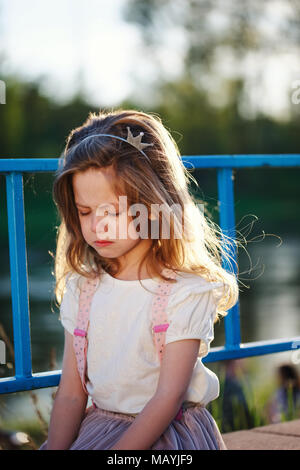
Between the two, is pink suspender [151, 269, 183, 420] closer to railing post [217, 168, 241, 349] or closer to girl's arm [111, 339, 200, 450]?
girl's arm [111, 339, 200, 450]

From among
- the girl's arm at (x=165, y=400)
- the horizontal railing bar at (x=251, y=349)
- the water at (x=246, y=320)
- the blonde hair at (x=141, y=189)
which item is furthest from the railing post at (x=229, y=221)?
the girl's arm at (x=165, y=400)

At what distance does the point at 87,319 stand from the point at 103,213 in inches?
10.3

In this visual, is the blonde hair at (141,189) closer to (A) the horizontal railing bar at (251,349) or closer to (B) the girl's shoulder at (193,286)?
(B) the girl's shoulder at (193,286)

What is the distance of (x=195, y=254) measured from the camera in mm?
Result: 1879

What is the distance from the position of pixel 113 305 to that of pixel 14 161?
23.5 inches

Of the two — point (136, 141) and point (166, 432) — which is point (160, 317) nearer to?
point (166, 432)

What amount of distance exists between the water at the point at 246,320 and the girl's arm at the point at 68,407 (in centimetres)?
119

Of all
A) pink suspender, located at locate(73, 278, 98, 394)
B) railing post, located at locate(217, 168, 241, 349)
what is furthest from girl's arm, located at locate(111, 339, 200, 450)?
railing post, located at locate(217, 168, 241, 349)

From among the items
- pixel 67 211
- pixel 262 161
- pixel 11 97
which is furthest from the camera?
pixel 11 97

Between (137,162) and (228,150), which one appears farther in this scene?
(228,150)

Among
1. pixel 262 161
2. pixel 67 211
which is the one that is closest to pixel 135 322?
pixel 67 211

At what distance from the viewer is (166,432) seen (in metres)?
1.74

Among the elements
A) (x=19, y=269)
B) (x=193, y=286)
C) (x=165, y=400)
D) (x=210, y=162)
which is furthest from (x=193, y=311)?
(x=210, y=162)

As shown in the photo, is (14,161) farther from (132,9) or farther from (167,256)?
(132,9)
